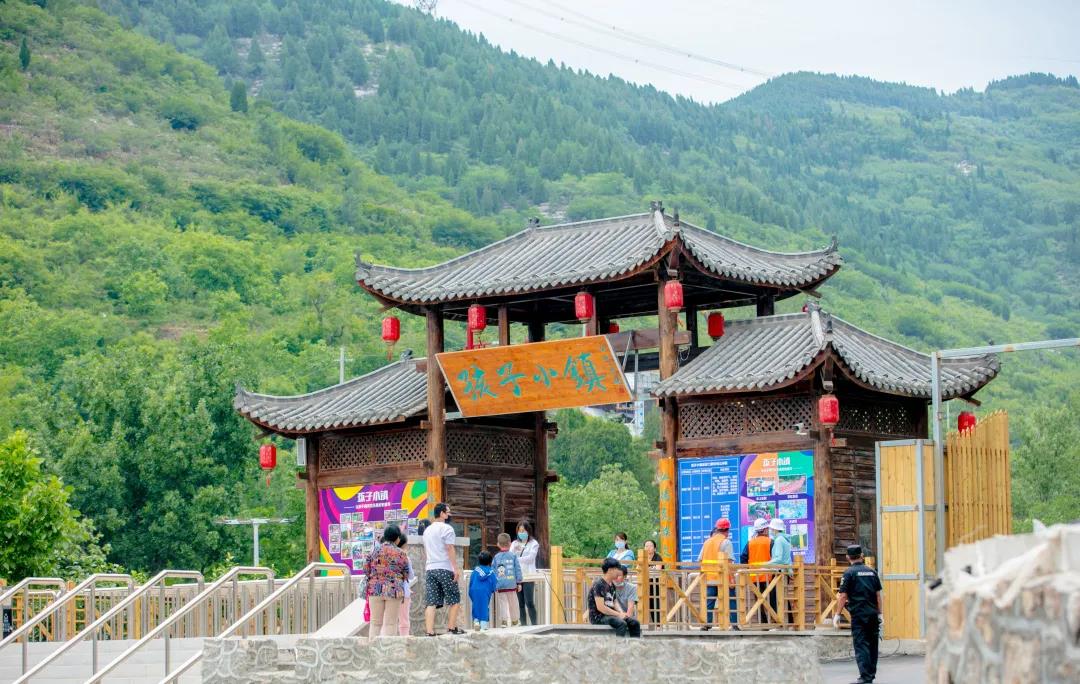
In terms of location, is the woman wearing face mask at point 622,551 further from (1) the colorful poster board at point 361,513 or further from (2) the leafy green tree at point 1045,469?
(2) the leafy green tree at point 1045,469

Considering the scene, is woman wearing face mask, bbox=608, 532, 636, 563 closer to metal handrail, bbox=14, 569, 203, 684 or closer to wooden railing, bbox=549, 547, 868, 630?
wooden railing, bbox=549, 547, 868, 630

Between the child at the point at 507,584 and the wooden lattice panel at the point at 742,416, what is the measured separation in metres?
3.73

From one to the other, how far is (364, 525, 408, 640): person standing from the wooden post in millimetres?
3293

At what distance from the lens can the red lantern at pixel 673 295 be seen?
21.3 m

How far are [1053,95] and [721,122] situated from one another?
133 ft

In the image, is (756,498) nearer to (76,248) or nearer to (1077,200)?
(76,248)

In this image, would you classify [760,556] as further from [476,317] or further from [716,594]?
[476,317]

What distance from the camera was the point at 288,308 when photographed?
8188cm

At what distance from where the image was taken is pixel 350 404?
25.0 metres

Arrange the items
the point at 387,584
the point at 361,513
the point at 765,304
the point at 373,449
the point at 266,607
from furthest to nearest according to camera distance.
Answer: the point at 373,449 < the point at 361,513 < the point at 765,304 < the point at 266,607 < the point at 387,584

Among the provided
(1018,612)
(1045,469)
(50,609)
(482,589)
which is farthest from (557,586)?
(1045,469)

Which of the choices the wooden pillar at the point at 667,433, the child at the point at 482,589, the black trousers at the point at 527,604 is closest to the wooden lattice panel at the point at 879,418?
the wooden pillar at the point at 667,433

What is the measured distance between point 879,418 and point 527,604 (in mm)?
5220

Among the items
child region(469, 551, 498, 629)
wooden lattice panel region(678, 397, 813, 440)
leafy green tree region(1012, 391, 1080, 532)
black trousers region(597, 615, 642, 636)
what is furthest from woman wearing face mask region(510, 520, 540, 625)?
leafy green tree region(1012, 391, 1080, 532)
